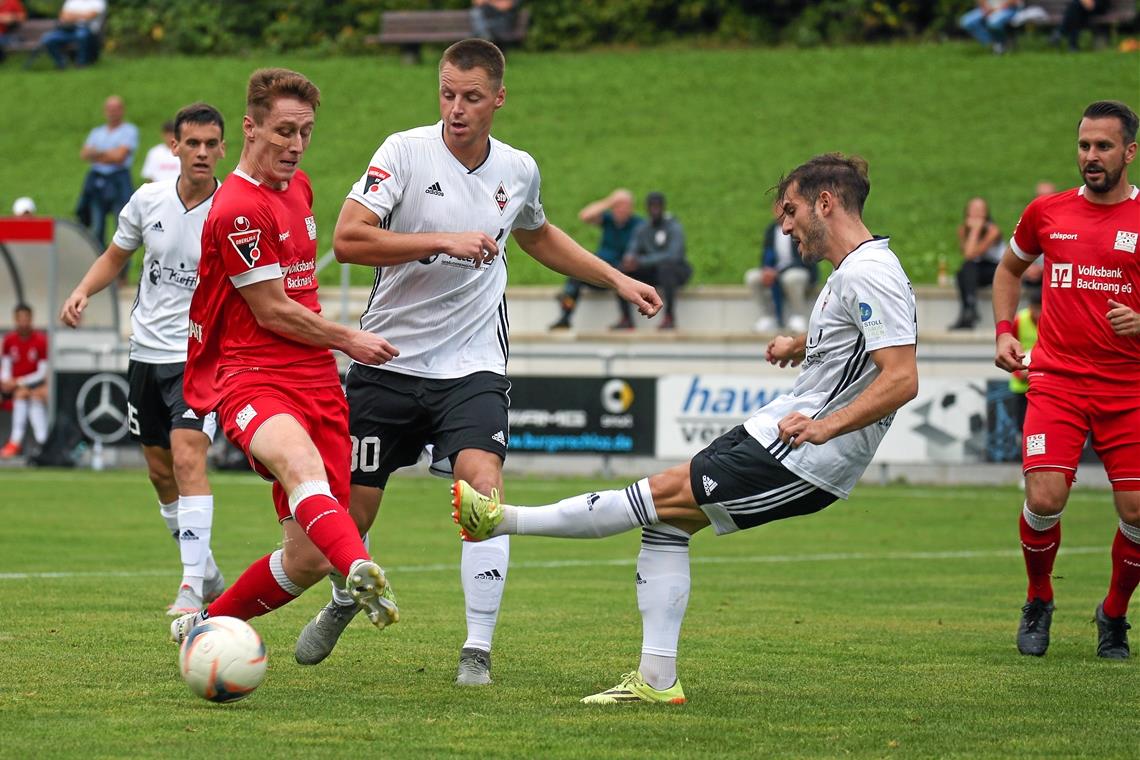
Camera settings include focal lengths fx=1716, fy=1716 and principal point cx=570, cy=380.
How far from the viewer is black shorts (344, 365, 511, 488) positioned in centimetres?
735

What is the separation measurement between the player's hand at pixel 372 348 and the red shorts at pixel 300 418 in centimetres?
41

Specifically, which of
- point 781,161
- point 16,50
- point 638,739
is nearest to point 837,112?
point 781,161

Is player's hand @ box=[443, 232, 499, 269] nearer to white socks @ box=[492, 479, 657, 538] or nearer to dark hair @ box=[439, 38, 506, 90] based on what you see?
dark hair @ box=[439, 38, 506, 90]

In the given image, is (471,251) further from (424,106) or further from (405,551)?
(424,106)

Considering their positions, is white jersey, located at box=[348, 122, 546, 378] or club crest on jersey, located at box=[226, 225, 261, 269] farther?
white jersey, located at box=[348, 122, 546, 378]

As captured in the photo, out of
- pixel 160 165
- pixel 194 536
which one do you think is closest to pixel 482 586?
pixel 194 536

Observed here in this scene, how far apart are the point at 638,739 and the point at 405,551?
26.0ft

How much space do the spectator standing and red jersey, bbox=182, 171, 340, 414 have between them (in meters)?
19.4

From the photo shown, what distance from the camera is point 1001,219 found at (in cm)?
2756

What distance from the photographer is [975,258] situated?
22.2 metres

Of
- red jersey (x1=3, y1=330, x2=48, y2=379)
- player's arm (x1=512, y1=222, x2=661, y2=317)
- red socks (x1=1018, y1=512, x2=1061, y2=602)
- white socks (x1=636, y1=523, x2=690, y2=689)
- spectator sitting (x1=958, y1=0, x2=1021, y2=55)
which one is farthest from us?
spectator sitting (x1=958, y1=0, x2=1021, y2=55)

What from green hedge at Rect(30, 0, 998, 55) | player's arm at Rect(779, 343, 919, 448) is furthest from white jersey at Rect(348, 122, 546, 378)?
green hedge at Rect(30, 0, 998, 55)

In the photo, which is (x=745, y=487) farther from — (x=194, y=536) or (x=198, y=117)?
(x=198, y=117)

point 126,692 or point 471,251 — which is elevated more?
point 471,251
